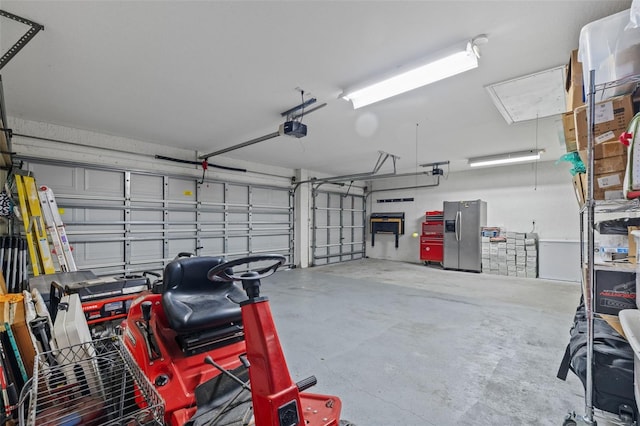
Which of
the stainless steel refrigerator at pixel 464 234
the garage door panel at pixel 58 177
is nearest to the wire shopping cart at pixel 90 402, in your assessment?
the garage door panel at pixel 58 177

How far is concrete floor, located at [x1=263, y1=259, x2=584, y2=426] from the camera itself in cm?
195

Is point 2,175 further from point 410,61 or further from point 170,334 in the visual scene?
point 410,61

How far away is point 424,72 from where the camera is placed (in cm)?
243

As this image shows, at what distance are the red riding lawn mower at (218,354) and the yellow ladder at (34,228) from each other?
242cm

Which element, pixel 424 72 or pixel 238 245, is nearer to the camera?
pixel 424 72

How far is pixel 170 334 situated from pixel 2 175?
13.1 ft

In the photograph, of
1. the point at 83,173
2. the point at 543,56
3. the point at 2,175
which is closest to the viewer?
the point at 543,56

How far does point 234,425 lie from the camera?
126 cm

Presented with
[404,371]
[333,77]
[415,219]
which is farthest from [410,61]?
[415,219]

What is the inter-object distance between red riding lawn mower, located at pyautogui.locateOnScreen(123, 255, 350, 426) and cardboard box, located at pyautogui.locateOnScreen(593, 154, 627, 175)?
1.79m

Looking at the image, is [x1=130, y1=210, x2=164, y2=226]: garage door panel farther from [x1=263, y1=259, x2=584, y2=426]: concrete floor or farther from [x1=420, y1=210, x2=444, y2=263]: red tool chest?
[x1=420, y1=210, x2=444, y2=263]: red tool chest

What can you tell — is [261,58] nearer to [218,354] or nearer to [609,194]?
[218,354]

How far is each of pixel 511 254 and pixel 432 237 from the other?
6.57ft

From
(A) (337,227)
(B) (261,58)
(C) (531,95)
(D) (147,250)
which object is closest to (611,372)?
(C) (531,95)
